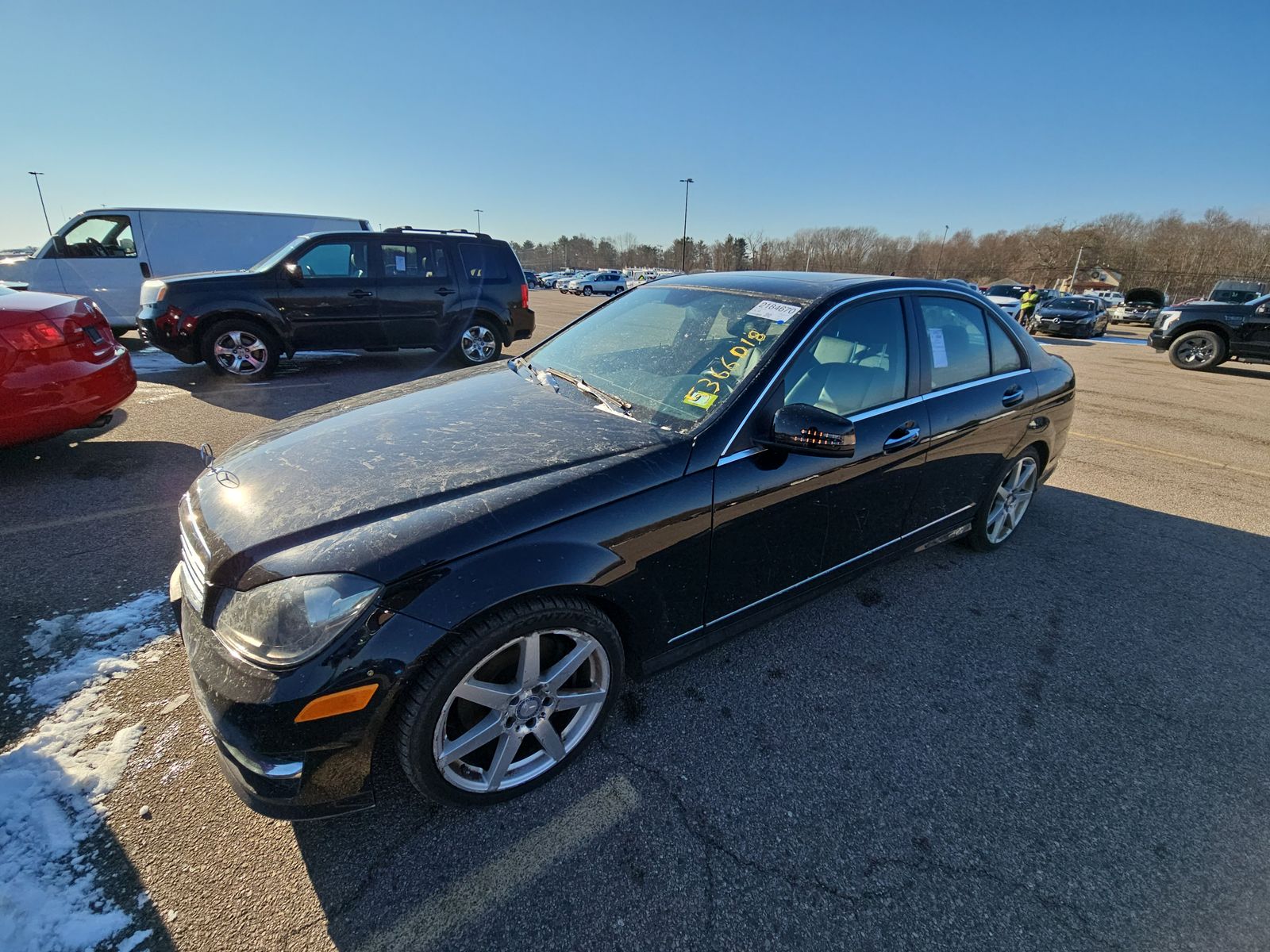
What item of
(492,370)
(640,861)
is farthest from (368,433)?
(640,861)

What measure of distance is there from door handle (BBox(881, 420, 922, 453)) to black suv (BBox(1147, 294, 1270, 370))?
13.0 meters

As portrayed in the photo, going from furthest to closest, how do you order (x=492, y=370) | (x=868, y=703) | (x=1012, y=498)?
(x=1012, y=498), (x=492, y=370), (x=868, y=703)

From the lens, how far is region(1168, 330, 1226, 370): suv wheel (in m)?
11.2

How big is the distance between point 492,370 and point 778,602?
1939 mm

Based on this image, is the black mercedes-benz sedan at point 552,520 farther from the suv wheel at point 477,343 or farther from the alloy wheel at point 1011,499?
the suv wheel at point 477,343

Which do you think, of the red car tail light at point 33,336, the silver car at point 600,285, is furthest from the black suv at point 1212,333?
the silver car at point 600,285

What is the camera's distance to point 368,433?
7.32ft

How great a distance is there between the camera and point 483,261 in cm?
832

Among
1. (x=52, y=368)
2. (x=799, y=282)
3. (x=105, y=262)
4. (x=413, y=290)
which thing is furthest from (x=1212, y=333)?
(x=105, y=262)

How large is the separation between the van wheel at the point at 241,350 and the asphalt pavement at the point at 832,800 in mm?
4081

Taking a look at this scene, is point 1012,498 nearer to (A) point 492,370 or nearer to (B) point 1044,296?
(A) point 492,370

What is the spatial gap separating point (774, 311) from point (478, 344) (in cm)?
698

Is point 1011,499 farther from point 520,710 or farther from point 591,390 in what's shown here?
point 520,710

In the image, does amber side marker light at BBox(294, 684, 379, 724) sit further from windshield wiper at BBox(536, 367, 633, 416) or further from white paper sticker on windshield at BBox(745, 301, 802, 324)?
white paper sticker on windshield at BBox(745, 301, 802, 324)
